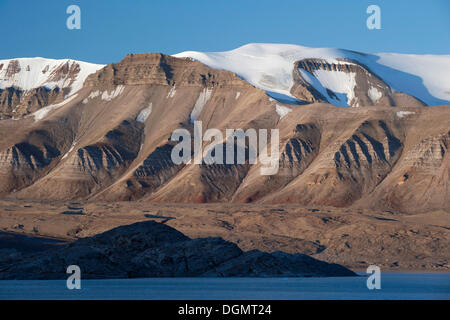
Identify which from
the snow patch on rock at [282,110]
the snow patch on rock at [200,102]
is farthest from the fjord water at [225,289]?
the snow patch on rock at [200,102]

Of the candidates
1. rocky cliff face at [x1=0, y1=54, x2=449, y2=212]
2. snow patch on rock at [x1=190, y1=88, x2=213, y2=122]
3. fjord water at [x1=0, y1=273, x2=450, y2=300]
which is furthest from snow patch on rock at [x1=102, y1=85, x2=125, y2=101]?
fjord water at [x1=0, y1=273, x2=450, y2=300]

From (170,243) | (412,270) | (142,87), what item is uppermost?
(142,87)

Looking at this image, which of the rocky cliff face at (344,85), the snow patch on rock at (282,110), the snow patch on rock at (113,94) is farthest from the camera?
the rocky cliff face at (344,85)

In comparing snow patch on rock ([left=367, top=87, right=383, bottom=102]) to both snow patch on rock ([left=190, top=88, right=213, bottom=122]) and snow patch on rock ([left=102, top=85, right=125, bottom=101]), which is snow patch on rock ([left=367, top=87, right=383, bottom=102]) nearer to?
snow patch on rock ([left=190, top=88, right=213, bottom=122])

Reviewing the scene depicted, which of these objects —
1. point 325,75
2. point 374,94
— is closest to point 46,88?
point 325,75

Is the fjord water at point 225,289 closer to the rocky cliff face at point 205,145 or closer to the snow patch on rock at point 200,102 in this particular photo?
the rocky cliff face at point 205,145
